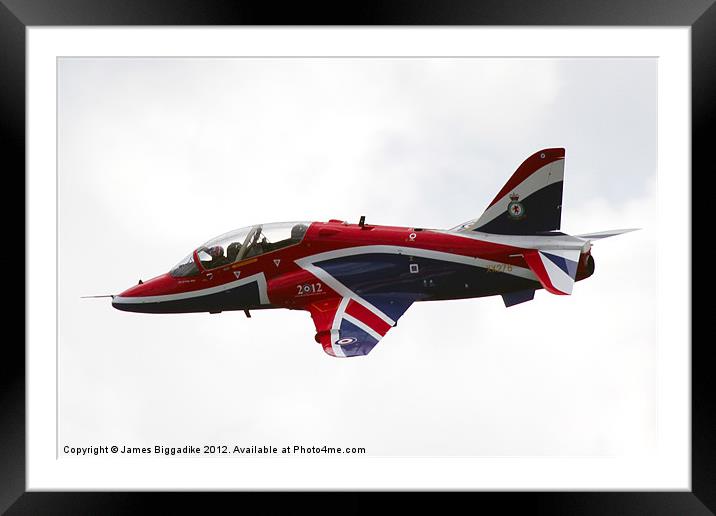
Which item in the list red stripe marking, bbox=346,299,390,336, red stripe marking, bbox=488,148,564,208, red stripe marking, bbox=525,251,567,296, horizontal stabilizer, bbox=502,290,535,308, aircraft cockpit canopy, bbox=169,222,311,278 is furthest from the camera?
aircraft cockpit canopy, bbox=169,222,311,278

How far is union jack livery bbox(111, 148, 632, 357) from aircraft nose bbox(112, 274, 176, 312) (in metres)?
0.02

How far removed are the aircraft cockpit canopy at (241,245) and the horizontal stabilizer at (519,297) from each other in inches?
122

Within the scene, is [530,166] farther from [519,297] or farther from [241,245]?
[241,245]

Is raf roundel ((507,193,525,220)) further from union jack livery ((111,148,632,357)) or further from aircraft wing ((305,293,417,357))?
aircraft wing ((305,293,417,357))

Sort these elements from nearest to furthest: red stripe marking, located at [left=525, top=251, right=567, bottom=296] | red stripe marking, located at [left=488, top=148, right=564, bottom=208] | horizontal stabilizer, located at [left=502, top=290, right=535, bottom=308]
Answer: red stripe marking, located at [left=525, top=251, right=567, bottom=296] < red stripe marking, located at [left=488, top=148, right=564, bottom=208] < horizontal stabilizer, located at [left=502, top=290, right=535, bottom=308]

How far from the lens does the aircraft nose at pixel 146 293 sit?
39.0 ft

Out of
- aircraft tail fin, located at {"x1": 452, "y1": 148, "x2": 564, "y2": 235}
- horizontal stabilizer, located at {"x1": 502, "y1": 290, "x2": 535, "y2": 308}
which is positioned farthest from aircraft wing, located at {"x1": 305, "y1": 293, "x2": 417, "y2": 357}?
aircraft tail fin, located at {"x1": 452, "y1": 148, "x2": 564, "y2": 235}

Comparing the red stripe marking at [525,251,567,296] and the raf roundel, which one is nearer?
the red stripe marking at [525,251,567,296]

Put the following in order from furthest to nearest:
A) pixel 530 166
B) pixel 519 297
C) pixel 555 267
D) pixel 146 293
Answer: pixel 146 293 < pixel 519 297 < pixel 530 166 < pixel 555 267

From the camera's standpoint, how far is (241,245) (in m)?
11.8

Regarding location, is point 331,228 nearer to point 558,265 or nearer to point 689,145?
point 558,265

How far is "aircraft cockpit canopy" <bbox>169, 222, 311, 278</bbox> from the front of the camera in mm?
11711

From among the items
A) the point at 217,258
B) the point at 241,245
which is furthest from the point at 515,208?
the point at 217,258

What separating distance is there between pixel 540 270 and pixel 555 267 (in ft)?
0.66
